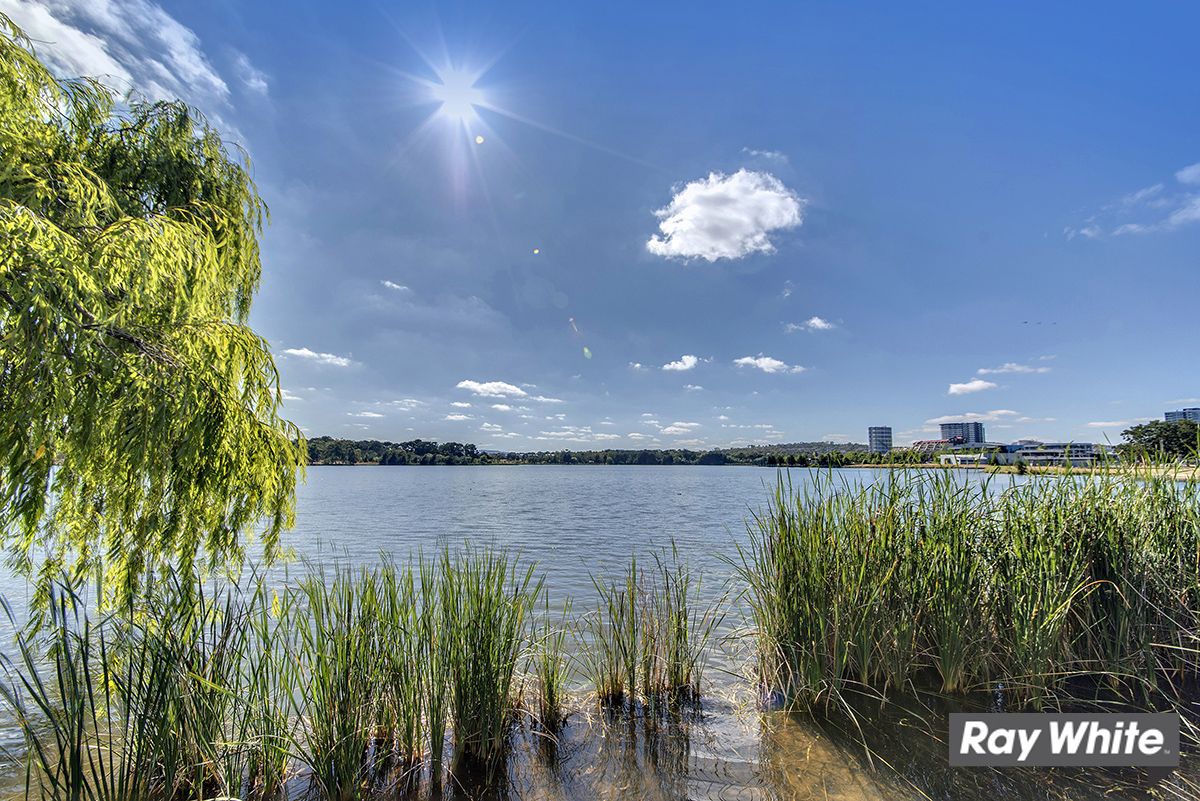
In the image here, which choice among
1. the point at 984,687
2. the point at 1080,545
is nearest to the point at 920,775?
A: the point at 984,687

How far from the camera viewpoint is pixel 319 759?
3.46m

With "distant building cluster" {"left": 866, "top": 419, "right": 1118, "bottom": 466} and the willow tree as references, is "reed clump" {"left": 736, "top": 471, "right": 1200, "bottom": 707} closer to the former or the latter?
"distant building cluster" {"left": 866, "top": 419, "right": 1118, "bottom": 466}

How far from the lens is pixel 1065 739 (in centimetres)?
393

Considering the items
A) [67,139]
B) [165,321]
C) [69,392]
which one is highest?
[67,139]

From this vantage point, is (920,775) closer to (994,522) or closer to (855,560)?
(855,560)

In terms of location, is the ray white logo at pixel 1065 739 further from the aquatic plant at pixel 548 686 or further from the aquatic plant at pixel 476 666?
the aquatic plant at pixel 476 666

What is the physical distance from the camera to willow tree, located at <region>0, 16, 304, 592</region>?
8.76ft

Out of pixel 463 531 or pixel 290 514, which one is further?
pixel 463 531

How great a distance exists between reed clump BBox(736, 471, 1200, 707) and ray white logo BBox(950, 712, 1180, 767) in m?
0.26

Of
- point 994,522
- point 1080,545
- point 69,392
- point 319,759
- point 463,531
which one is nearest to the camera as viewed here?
point 69,392

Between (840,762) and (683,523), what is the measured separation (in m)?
20.0

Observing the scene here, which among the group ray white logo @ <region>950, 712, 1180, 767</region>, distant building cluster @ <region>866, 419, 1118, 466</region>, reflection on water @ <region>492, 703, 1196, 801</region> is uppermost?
distant building cluster @ <region>866, 419, 1118, 466</region>

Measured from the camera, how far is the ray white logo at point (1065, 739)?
3717 mm

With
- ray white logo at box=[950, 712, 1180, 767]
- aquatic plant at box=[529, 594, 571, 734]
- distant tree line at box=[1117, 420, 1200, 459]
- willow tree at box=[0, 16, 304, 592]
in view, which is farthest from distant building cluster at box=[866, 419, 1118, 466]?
willow tree at box=[0, 16, 304, 592]
